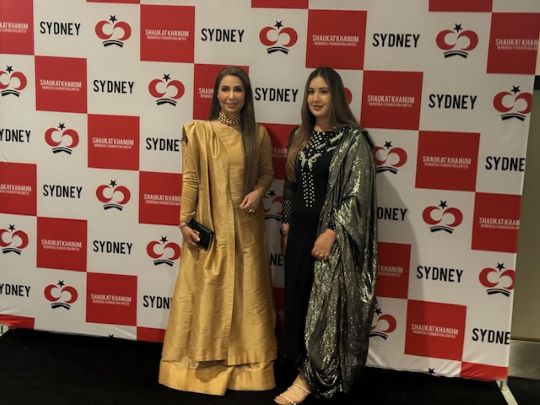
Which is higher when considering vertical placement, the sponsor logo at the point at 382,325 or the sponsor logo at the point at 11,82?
the sponsor logo at the point at 11,82

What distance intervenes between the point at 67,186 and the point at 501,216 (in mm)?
2307

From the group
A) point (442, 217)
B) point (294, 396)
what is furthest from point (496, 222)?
point (294, 396)

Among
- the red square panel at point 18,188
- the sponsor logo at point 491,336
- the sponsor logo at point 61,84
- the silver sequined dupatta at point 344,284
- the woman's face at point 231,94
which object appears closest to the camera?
the silver sequined dupatta at point 344,284

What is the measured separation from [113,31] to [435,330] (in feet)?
7.55

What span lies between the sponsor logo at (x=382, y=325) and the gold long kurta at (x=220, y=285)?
1.89 feet

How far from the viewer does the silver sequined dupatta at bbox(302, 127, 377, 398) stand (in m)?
2.39

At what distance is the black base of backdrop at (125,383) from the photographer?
2.50 meters

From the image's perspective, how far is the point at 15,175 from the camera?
3039 millimetres

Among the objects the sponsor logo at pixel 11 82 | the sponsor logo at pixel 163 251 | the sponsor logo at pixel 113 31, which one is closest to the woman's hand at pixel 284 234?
the sponsor logo at pixel 163 251

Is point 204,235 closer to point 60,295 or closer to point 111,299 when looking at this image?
point 111,299

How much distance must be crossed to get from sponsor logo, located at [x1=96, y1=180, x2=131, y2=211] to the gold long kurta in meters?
0.55

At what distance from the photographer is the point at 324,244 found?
240cm

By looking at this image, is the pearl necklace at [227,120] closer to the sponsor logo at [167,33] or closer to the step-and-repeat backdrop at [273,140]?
the step-and-repeat backdrop at [273,140]

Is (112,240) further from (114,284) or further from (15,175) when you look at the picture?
(15,175)
